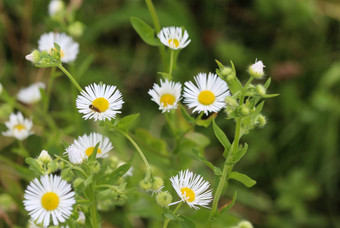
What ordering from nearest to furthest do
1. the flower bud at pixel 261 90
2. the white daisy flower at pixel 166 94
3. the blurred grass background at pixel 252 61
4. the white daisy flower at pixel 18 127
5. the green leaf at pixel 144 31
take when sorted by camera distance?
the flower bud at pixel 261 90
the white daisy flower at pixel 166 94
the green leaf at pixel 144 31
the white daisy flower at pixel 18 127
the blurred grass background at pixel 252 61

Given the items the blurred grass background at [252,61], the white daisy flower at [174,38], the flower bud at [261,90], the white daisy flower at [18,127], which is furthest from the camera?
the blurred grass background at [252,61]

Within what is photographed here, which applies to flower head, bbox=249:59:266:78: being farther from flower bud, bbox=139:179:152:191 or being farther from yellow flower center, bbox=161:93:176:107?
flower bud, bbox=139:179:152:191

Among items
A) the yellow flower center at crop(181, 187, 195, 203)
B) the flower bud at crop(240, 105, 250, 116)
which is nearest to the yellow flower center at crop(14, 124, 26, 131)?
the yellow flower center at crop(181, 187, 195, 203)

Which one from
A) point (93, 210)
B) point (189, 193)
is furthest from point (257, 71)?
point (93, 210)

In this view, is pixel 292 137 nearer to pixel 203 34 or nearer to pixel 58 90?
pixel 203 34

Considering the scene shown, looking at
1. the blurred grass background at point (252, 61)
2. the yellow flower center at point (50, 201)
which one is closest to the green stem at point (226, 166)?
the yellow flower center at point (50, 201)

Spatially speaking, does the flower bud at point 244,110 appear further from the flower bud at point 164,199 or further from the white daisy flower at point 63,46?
the white daisy flower at point 63,46

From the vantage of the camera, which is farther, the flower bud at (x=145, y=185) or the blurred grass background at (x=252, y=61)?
the blurred grass background at (x=252, y=61)

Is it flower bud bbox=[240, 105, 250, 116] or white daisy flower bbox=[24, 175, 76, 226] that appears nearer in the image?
white daisy flower bbox=[24, 175, 76, 226]
